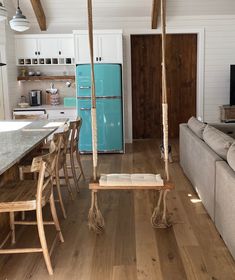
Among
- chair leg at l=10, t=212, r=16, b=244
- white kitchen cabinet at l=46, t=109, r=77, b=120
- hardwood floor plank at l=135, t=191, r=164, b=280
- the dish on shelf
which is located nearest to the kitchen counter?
chair leg at l=10, t=212, r=16, b=244

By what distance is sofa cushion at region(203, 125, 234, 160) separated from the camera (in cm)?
353

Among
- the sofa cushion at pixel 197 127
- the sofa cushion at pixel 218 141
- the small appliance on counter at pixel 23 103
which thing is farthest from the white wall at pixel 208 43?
the sofa cushion at pixel 218 141

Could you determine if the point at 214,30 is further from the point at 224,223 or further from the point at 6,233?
the point at 6,233

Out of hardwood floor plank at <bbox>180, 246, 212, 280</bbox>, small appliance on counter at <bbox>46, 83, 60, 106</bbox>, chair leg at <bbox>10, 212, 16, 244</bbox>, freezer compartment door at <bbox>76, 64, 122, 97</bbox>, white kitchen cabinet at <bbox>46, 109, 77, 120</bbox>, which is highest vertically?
freezer compartment door at <bbox>76, 64, 122, 97</bbox>

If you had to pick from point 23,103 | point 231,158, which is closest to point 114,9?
point 23,103

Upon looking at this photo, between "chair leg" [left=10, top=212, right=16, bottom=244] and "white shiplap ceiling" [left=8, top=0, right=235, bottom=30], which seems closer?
"chair leg" [left=10, top=212, right=16, bottom=244]

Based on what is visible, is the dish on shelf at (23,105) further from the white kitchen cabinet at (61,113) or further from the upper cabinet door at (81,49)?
the upper cabinet door at (81,49)

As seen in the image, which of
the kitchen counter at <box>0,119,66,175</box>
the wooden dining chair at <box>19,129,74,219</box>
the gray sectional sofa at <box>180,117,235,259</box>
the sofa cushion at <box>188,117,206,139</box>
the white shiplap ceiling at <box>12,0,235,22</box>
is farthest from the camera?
the white shiplap ceiling at <box>12,0,235,22</box>

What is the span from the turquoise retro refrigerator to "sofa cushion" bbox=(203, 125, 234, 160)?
2840 millimetres

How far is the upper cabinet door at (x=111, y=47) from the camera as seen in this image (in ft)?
22.8

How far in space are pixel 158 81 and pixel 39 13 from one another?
2.91m

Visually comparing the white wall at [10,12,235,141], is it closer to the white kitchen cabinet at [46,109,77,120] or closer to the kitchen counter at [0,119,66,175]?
the white kitchen cabinet at [46,109,77,120]

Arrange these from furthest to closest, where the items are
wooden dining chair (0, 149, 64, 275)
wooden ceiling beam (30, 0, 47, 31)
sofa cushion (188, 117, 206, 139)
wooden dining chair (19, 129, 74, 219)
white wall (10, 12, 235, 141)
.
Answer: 1. white wall (10, 12, 235, 141)
2. wooden ceiling beam (30, 0, 47, 31)
3. sofa cushion (188, 117, 206, 139)
4. wooden dining chair (19, 129, 74, 219)
5. wooden dining chair (0, 149, 64, 275)

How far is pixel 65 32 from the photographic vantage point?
7.65 meters
